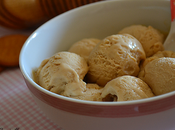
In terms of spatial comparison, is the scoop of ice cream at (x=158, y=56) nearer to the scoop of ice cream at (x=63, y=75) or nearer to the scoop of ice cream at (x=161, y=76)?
the scoop of ice cream at (x=161, y=76)

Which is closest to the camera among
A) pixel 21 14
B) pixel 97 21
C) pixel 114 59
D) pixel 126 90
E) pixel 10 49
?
pixel 126 90

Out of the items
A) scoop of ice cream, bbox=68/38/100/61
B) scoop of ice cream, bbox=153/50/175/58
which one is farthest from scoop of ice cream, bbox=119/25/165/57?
scoop of ice cream, bbox=68/38/100/61

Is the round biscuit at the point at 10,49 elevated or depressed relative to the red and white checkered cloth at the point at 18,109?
elevated

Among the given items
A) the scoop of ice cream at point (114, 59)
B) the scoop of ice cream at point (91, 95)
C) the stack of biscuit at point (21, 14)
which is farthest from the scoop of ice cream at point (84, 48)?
the stack of biscuit at point (21, 14)

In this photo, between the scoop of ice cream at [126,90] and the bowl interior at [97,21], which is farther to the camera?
the bowl interior at [97,21]

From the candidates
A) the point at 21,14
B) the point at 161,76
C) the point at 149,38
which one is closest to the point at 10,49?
the point at 21,14

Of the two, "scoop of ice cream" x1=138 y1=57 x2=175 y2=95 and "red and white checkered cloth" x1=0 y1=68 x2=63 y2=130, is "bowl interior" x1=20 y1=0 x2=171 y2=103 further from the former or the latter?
"scoop of ice cream" x1=138 y1=57 x2=175 y2=95

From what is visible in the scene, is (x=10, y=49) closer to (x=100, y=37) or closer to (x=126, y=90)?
(x=100, y=37)
